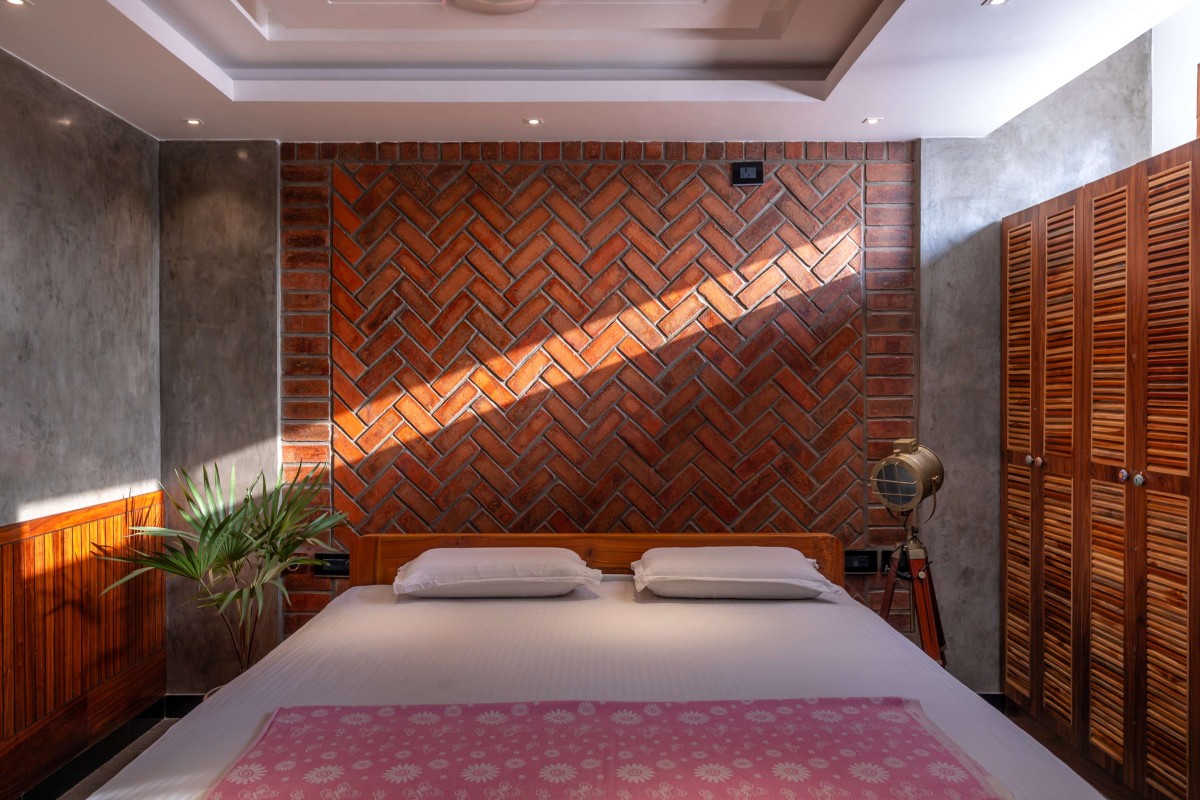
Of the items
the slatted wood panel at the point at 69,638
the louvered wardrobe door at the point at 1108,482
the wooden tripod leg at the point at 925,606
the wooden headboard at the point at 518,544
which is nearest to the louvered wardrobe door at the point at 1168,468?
the louvered wardrobe door at the point at 1108,482

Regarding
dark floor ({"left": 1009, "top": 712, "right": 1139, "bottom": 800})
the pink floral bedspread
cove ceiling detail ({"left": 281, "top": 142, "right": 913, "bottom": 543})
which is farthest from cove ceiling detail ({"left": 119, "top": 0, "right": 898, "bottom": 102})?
dark floor ({"left": 1009, "top": 712, "right": 1139, "bottom": 800})

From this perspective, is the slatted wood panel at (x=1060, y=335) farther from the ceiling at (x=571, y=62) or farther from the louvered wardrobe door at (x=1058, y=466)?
the ceiling at (x=571, y=62)

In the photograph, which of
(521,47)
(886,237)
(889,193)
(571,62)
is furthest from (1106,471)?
(521,47)

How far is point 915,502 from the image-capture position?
10.4 feet

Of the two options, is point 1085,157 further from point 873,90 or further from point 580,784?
point 580,784

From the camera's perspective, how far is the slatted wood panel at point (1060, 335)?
305cm

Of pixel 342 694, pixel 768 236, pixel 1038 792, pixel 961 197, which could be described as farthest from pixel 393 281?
pixel 1038 792

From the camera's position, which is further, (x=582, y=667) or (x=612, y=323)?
(x=612, y=323)

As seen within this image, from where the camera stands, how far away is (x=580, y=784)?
163 centimetres

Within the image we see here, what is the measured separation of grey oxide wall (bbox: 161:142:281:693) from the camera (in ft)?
11.8

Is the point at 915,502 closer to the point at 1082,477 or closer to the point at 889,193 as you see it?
the point at 1082,477

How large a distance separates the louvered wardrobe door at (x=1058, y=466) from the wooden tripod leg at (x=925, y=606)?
1.45ft

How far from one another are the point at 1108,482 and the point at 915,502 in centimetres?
64

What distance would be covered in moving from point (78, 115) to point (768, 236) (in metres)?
2.79
